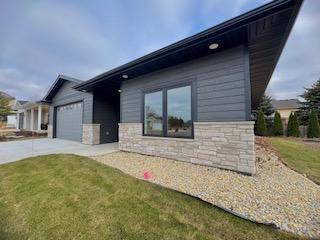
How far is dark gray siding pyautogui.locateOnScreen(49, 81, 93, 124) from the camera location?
9.88 meters

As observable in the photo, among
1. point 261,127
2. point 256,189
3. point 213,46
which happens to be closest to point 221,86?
point 213,46

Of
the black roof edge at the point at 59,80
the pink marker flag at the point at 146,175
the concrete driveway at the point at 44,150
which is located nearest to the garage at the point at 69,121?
the black roof edge at the point at 59,80

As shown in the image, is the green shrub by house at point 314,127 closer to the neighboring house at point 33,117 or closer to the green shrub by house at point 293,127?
the green shrub by house at point 293,127

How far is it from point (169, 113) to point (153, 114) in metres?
0.84

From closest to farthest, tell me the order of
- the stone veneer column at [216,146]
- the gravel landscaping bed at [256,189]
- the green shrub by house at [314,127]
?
the gravel landscaping bed at [256,189] → the stone veneer column at [216,146] → the green shrub by house at [314,127]

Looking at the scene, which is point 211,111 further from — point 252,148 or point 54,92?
point 54,92

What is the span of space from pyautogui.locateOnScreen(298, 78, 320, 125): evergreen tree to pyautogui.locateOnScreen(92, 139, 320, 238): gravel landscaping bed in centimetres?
1671

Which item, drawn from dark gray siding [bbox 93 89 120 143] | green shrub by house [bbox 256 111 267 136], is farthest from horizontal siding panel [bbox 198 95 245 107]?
green shrub by house [bbox 256 111 267 136]

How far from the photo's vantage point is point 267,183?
351 cm

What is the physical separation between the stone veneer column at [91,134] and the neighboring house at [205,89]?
2.97 m

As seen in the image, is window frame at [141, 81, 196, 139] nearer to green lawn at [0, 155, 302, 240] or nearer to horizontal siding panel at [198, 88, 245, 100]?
horizontal siding panel at [198, 88, 245, 100]

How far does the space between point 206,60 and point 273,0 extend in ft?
6.80

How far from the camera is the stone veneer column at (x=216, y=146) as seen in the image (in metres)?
4.04

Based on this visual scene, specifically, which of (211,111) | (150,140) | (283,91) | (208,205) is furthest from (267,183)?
(283,91)
